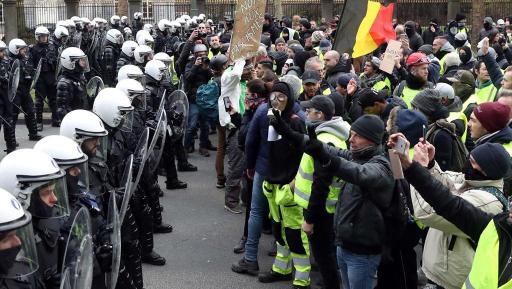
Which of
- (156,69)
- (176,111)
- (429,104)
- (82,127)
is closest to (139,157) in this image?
(82,127)

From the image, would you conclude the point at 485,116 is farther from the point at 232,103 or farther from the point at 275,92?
the point at 232,103

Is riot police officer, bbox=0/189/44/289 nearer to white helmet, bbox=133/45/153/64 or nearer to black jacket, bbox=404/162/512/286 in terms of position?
black jacket, bbox=404/162/512/286

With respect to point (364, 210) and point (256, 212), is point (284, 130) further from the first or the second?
point (256, 212)

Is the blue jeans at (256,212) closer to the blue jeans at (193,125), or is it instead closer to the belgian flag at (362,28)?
the belgian flag at (362,28)

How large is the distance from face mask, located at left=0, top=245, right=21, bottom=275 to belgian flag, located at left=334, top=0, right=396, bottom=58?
6.09 meters

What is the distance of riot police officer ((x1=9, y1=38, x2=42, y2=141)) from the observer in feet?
42.1

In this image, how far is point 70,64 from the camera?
11633 mm

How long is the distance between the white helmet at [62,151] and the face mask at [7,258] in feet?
3.97

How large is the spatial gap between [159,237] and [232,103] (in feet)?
6.01

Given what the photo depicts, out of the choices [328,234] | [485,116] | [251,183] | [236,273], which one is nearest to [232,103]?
[251,183]

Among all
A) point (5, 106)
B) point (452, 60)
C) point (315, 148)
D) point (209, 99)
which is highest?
point (315, 148)

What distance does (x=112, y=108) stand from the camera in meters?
6.50

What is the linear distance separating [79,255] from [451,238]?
2065 millimetres

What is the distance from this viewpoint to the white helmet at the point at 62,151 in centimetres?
475
